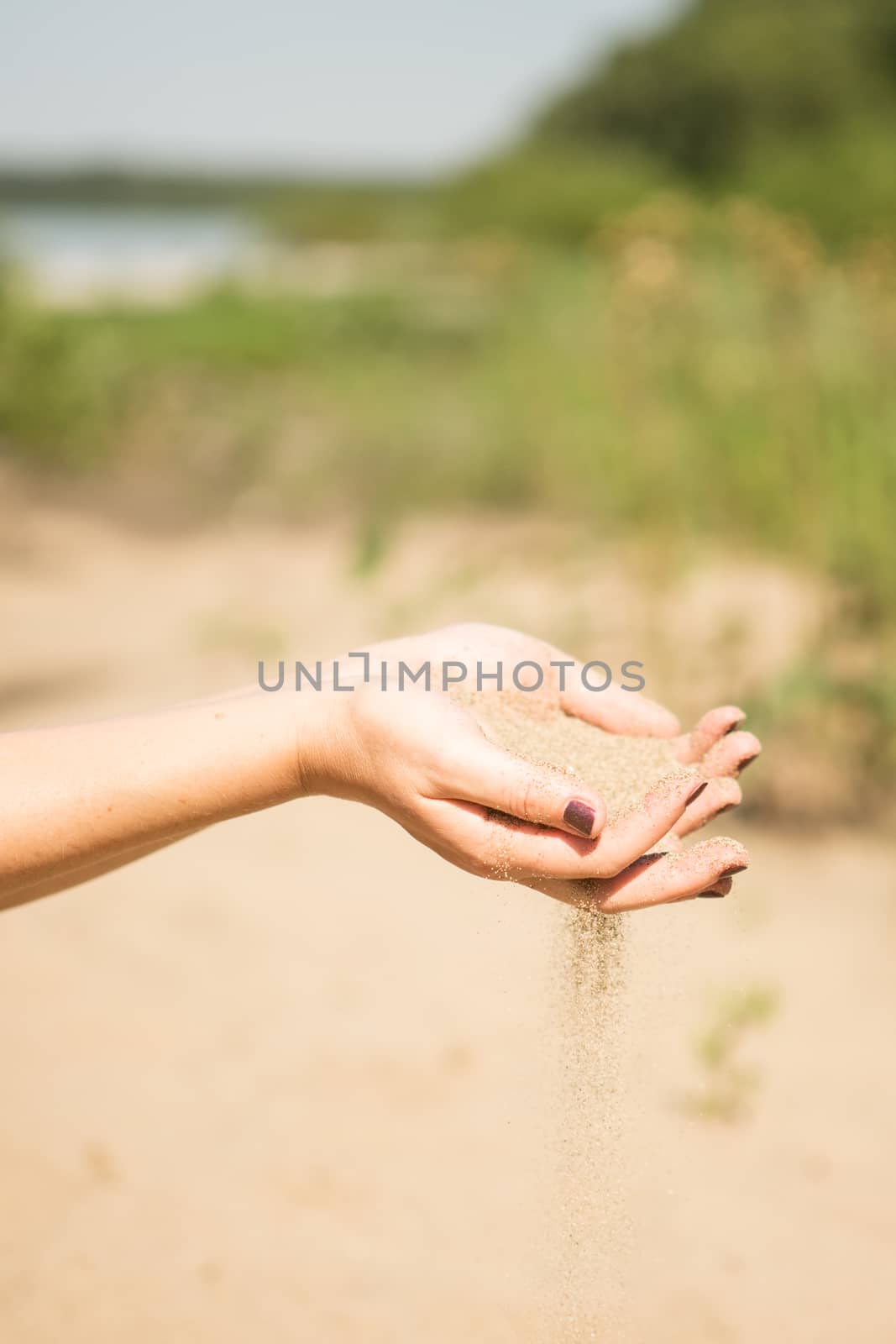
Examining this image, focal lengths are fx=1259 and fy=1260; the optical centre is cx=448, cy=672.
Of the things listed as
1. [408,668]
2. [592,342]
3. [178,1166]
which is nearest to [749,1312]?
[178,1166]

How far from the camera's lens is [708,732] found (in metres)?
1.64

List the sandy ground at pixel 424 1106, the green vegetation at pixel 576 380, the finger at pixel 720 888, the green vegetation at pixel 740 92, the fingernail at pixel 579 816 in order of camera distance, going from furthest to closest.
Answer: the green vegetation at pixel 740 92, the green vegetation at pixel 576 380, the sandy ground at pixel 424 1106, the finger at pixel 720 888, the fingernail at pixel 579 816

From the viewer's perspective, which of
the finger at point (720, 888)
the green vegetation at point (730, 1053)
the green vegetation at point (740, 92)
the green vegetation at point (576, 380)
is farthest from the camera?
the green vegetation at point (740, 92)

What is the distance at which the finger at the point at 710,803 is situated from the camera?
147cm

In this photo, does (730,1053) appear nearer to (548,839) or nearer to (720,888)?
(720,888)

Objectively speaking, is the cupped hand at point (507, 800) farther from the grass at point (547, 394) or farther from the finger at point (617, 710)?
the grass at point (547, 394)

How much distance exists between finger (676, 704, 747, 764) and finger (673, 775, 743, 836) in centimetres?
13

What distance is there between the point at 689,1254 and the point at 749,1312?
131 mm

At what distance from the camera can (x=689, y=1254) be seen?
6.62 ft

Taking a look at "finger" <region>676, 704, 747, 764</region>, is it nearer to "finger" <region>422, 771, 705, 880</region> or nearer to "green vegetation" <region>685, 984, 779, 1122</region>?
"finger" <region>422, 771, 705, 880</region>

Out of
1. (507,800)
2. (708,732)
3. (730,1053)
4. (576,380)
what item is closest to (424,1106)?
(730,1053)

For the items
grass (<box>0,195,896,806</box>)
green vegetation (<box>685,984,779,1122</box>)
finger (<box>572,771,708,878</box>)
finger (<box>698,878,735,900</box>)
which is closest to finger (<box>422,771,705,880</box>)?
finger (<box>572,771,708,878</box>)

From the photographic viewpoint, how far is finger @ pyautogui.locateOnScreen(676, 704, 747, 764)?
63.8 inches

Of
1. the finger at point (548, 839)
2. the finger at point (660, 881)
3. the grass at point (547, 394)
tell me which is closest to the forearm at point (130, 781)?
the finger at point (548, 839)
